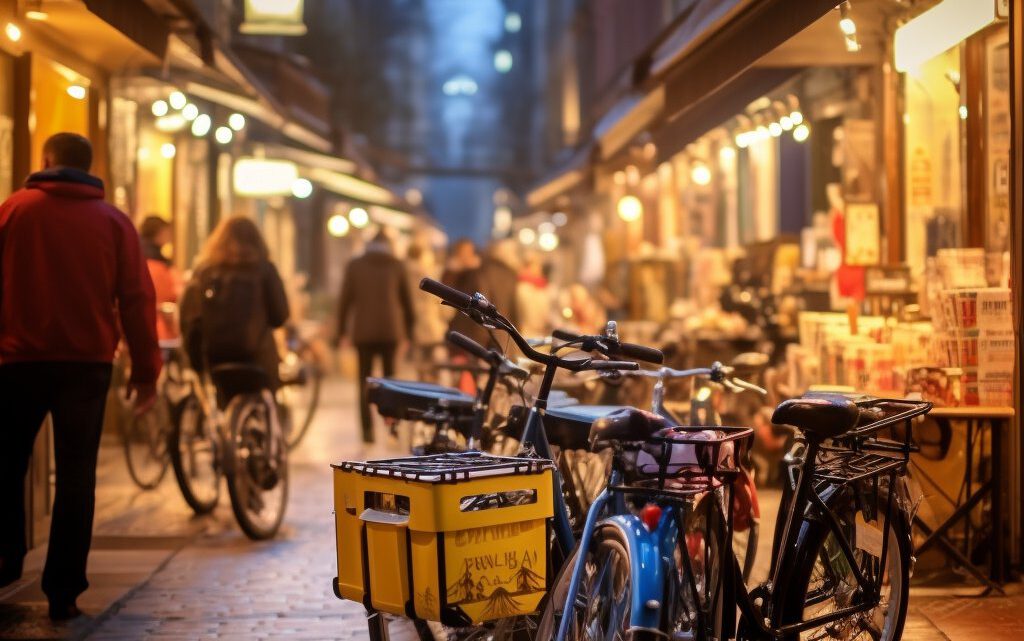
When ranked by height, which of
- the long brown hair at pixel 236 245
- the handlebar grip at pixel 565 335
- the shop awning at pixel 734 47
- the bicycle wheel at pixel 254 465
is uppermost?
the shop awning at pixel 734 47

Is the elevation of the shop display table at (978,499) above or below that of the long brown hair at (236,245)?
below

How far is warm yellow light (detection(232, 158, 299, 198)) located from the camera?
1922 centimetres

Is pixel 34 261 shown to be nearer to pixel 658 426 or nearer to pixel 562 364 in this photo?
pixel 562 364

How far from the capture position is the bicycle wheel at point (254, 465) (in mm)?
9125

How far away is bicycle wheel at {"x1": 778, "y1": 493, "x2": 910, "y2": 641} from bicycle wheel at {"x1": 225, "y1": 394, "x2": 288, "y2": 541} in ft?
14.4

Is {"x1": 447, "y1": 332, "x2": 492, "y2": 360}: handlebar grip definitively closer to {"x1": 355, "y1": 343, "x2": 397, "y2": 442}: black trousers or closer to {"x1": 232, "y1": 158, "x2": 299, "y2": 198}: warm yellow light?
{"x1": 355, "y1": 343, "x2": 397, "y2": 442}: black trousers

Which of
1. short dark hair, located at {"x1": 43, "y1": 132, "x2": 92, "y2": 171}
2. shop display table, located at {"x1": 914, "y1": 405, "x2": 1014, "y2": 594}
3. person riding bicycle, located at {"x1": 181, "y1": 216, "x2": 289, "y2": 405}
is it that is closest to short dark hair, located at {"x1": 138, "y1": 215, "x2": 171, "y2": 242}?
person riding bicycle, located at {"x1": 181, "y1": 216, "x2": 289, "y2": 405}

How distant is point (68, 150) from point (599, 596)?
3.95 m

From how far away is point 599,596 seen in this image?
4574 millimetres

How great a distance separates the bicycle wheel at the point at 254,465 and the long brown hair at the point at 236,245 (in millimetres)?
944

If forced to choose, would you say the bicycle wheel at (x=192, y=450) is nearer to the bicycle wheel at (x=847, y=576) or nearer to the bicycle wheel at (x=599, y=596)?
the bicycle wheel at (x=847, y=576)

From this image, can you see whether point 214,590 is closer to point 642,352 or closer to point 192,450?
point 192,450

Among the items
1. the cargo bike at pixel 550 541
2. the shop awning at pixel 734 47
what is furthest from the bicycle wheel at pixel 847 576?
the shop awning at pixel 734 47

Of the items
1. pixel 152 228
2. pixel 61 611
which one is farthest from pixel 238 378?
pixel 152 228
